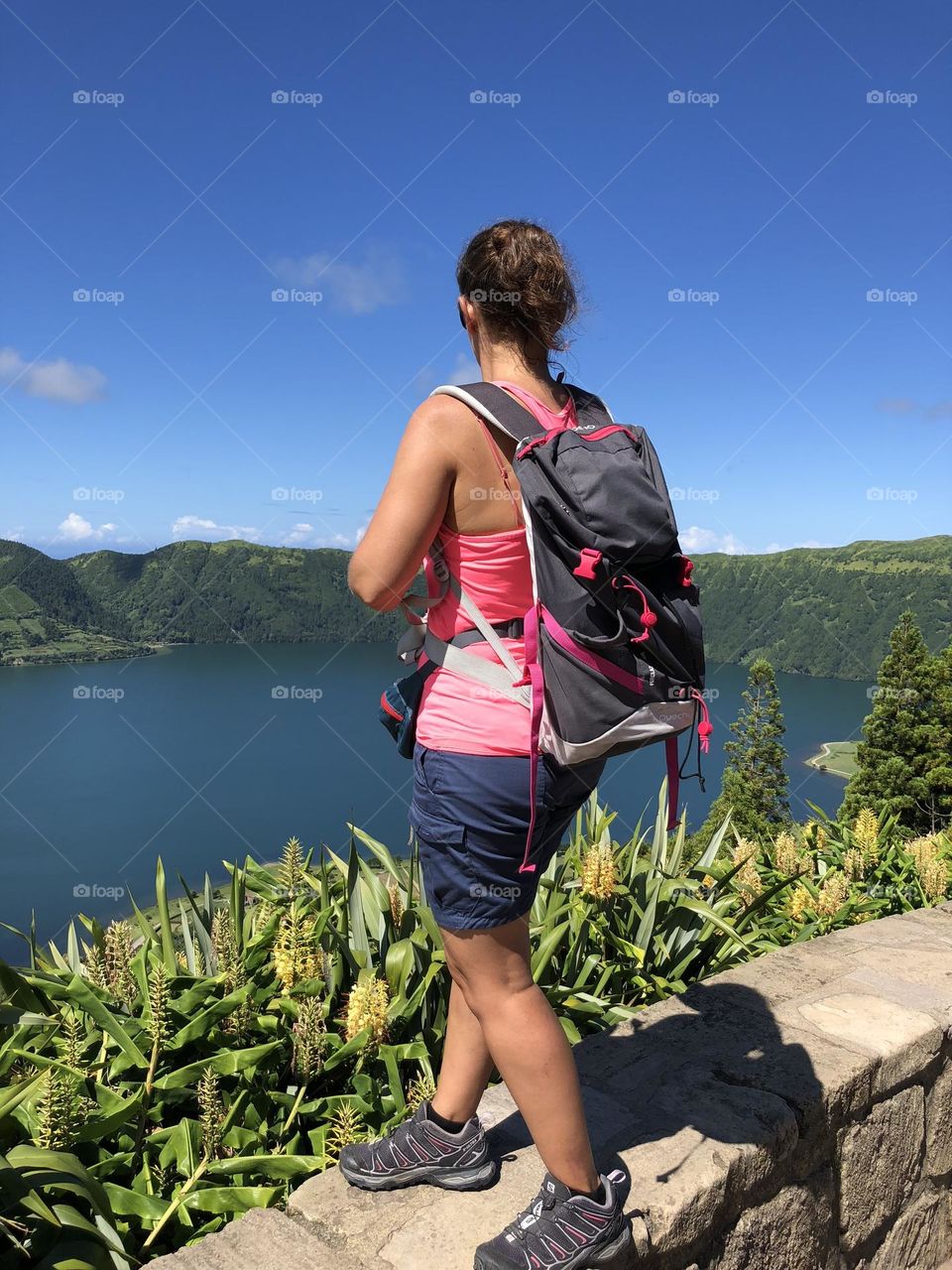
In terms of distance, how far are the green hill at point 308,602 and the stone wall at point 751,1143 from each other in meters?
93.4

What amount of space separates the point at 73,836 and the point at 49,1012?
66021 millimetres

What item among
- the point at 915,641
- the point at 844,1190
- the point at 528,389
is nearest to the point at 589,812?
the point at 844,1190

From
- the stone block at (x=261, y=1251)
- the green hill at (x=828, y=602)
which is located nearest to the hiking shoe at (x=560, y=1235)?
the stone block at (x=261, y=1251)

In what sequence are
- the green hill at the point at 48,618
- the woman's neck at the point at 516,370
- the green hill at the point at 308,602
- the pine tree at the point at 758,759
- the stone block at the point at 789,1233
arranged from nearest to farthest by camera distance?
the woman's neck at the point at 516,370 → the stone block at the point at 789,1233 → the pine tree at the point at 758,759 → the green hill at the point at 48,618 → the green hill at the point at 308,602

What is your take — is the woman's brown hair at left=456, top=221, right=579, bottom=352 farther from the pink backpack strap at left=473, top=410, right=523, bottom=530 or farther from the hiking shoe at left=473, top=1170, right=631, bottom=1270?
the hiking shoe at left=473, top=1170, right=631, bottom=1270

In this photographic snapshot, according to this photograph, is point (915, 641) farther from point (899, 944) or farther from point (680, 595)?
point (680, 595)

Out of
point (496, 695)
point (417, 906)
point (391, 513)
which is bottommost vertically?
point (417, 906)

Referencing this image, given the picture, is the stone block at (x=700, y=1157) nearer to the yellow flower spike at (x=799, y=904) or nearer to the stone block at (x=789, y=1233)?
the stone block at (x=789, y=1233)

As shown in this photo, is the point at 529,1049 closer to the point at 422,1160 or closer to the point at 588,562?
the point at 422,1160

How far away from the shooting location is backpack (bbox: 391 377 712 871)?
4.58 feet

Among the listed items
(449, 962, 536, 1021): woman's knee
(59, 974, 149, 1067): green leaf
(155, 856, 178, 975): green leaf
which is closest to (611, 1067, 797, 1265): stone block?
(449, 962, 536, 1021): woman's knee

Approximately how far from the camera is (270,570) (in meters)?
135

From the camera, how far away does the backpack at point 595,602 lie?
1.39 meters

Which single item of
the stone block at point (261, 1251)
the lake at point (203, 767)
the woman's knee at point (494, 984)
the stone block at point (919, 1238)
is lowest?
the lake at point (203, 767)
